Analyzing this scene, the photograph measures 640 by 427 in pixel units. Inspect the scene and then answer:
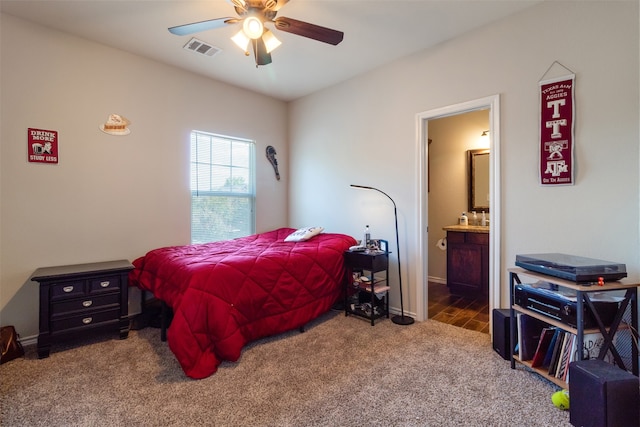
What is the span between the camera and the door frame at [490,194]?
255 cm

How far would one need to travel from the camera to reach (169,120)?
3355mm

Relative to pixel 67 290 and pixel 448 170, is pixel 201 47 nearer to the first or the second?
pixel 67 290

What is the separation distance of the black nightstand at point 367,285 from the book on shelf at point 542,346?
130 cm

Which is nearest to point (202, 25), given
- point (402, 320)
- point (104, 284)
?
point (104, 284)

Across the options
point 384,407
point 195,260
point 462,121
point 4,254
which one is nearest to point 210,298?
point 195,260

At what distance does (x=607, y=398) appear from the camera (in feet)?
4.60

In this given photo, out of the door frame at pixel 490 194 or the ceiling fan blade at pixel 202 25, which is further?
the door frame at pixel 490 194

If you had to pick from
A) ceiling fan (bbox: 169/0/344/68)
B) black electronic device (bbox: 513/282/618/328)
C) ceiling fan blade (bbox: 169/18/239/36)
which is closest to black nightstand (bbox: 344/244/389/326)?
black electronic device (bbox: 513/282/618/328)

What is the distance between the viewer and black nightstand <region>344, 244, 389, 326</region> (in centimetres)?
297

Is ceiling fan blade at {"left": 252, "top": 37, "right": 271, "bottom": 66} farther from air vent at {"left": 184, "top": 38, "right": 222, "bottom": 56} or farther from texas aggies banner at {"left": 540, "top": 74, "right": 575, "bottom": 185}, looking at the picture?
texas aggies banner at {"left": 540, "top": 74, "right": 575, "bottom": 185}

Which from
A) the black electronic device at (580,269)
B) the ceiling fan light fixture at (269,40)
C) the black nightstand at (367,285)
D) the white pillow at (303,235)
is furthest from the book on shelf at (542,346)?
the ceiling fan light fixture at (269,40)

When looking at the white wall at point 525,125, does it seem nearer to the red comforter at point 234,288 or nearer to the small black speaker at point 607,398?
the red comforter at point 234,288

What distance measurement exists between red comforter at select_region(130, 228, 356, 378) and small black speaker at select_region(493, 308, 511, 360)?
4.65ft

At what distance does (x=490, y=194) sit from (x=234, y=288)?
Answer: 7.35ft
